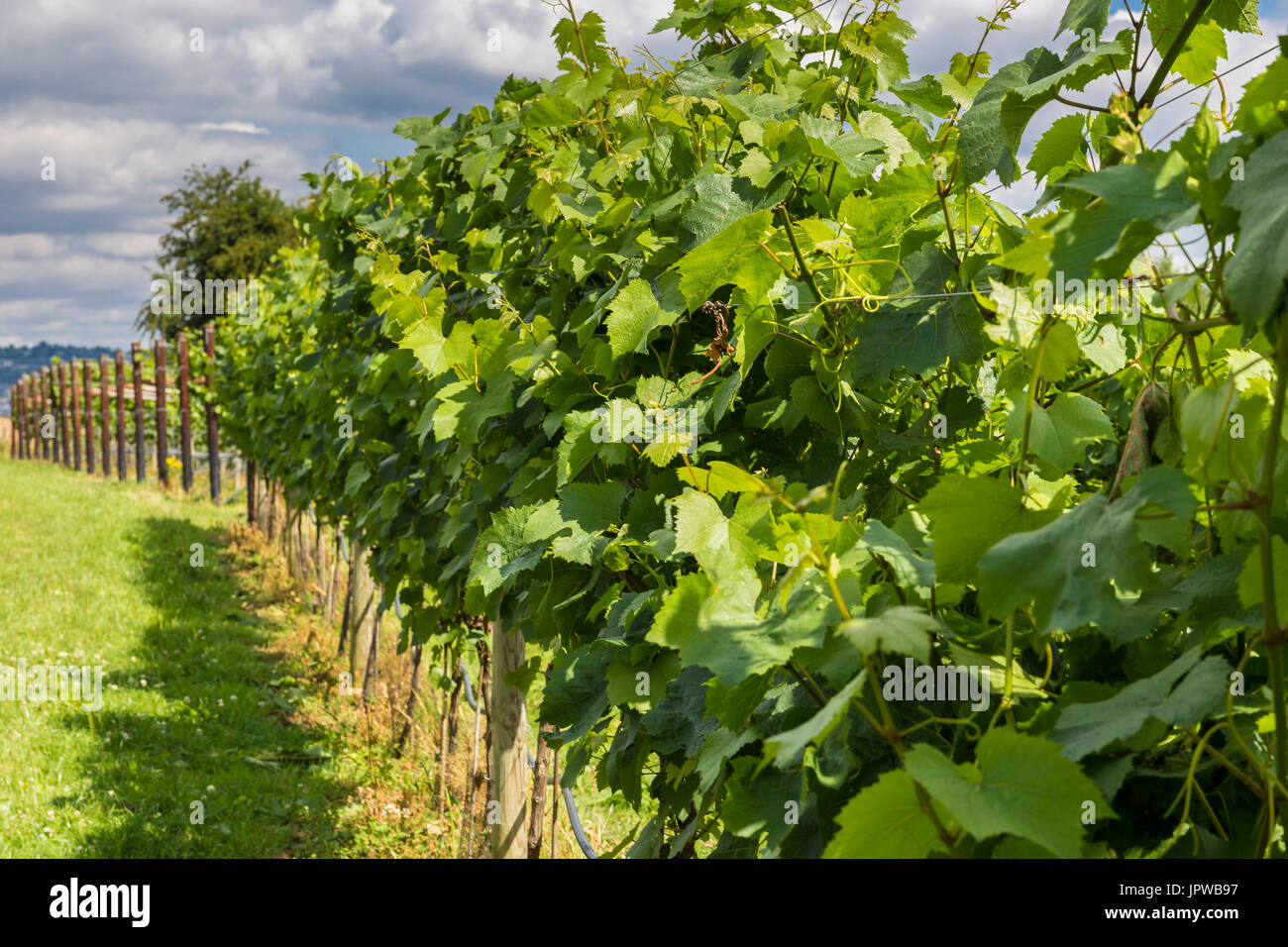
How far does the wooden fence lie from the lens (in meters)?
20.0

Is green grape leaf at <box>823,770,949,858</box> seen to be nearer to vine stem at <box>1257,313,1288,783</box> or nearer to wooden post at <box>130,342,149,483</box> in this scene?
vine stem at <box>1257,313,1288,783</box>

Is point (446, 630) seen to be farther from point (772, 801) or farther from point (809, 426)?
point (772, 801)

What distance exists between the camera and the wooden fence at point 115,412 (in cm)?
1997

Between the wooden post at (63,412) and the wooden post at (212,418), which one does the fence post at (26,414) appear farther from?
the wooden post at (212,418)

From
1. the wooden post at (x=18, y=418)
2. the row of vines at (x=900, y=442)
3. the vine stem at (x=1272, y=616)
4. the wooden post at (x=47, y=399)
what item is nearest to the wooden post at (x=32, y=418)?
the wooden post at (x=47, y=399)

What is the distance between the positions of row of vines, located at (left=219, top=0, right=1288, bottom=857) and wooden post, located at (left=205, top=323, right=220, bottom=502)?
16.8m

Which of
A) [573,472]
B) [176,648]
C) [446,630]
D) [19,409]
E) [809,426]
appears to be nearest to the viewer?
[809,426]

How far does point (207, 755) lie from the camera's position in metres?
6.48

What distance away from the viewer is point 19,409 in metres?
36.7

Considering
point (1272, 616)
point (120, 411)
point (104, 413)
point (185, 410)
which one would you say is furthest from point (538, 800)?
point (104, 413)

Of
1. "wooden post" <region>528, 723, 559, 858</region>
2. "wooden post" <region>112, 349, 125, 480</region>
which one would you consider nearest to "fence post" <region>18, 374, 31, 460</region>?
"wooden post" <region>112, 349, 125, 480</region>

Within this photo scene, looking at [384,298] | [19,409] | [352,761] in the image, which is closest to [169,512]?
[352,761]

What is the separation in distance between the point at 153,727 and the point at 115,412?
877 inches
